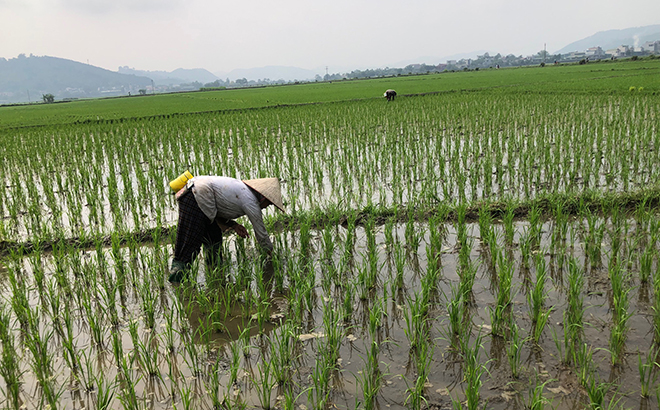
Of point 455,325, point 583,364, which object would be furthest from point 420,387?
point 583,364

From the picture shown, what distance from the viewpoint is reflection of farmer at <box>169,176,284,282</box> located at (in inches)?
134

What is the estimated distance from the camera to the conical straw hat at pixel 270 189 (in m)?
3.43

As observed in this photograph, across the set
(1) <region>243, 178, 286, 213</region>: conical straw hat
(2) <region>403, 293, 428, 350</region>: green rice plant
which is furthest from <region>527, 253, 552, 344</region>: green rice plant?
(1) <region>243, 178, 286, 213</region>: conical straw hat

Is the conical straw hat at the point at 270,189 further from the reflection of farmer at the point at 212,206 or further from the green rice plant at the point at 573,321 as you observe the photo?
the green rice plant at the point at 573,321

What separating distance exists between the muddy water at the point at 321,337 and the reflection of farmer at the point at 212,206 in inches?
7.0

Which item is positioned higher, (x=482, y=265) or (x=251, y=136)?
(x=251, y=136)

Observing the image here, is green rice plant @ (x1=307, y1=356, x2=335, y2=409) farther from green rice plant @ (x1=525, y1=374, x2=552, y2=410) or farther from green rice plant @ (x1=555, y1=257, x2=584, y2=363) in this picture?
green rice plant @ (x1=555, y1=257, x2=584, y2=363)

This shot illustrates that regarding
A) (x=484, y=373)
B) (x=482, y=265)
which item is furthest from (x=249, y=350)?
(x=482, y=265)

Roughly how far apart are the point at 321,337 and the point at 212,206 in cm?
128

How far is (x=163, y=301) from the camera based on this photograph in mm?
3250

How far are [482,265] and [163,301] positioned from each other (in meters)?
2.26

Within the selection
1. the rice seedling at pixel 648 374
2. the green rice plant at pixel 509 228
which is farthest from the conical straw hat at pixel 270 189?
the rice seedling at pixel 648 374

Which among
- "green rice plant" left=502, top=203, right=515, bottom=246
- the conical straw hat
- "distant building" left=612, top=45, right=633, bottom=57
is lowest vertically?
"green rice plant" left=502, top=203, right=515, bottom=246

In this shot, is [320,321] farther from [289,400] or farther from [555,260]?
[555,260]
